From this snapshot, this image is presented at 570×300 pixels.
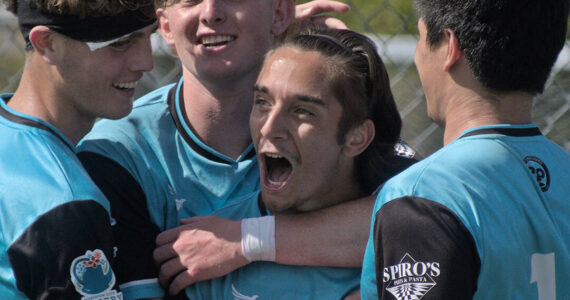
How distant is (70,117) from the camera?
2.24 metres

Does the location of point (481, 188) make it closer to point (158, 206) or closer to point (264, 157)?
point (264, 157)

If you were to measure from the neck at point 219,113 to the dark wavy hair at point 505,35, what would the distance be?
1027 millimetres

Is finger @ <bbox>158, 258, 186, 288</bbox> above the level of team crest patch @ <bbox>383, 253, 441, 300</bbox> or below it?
below

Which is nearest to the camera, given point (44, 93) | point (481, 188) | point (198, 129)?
point (481, 188)

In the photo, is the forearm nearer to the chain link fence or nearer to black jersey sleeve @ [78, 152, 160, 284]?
black jersey sleeve @ [78, 152, 160, 284]

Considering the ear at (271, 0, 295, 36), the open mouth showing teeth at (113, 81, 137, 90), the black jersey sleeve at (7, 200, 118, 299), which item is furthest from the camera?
the ear at (271, 0, 295, 36)

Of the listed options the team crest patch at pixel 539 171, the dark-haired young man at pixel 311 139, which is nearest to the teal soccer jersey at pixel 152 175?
the dark-haired young man at pixel 311 139

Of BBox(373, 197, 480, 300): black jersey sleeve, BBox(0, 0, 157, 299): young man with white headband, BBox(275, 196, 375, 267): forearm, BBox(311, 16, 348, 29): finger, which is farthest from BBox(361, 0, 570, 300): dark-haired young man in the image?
BBox(311, 16, 348, 29): finger

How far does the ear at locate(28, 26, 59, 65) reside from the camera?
224cm

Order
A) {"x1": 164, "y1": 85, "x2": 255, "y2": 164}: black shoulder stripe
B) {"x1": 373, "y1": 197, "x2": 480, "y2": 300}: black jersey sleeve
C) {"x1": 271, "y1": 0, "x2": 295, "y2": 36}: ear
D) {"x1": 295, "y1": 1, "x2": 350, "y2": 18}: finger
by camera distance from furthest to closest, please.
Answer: {"x1": 295, "y1": 1, "x2": 350, "y2": 18}: finger, {"x1": 271, "y1": 0, "x2": 295, "y2": 36}: ear, {"x1": 164, "y1": 85, "x2": 255, "y2": 164}: black shoulder stripe, {"x1": 373, "y1": 197, "x2": 480, "y2": 300}: black jersey sleeve

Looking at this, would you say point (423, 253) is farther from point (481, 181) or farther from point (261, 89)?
point (261, 89)

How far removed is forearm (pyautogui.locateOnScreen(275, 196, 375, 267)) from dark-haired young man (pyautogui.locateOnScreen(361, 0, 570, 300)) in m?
0.37

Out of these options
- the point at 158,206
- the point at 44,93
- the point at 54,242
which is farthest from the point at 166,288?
the point at 44,93

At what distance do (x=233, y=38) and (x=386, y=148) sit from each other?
67 cm
